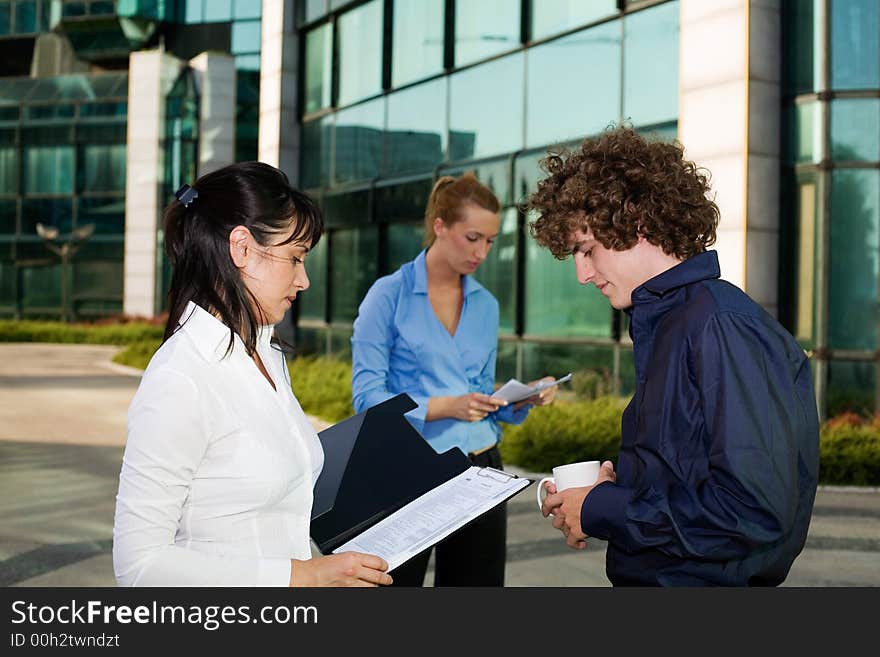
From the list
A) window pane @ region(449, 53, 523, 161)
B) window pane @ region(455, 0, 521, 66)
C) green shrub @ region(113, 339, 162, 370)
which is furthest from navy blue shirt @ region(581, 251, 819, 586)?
green shrub @ region(113, 339, 162, 370)

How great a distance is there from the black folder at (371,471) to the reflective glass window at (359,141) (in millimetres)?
14253

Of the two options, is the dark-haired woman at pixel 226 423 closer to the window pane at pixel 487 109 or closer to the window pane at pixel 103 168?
the window pane at pixel 487 109

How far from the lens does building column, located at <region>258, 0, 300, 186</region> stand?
63.4 feet

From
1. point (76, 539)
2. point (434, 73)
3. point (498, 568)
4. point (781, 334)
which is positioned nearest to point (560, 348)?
point (434, 73)

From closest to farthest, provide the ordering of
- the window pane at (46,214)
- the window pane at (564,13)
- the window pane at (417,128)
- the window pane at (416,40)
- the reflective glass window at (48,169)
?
the window pane at (564,13), the window pane at (417,128), the window pane at (416,40), the reflective glass window at (48,169), the window pane at (46,214)

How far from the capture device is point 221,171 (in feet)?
7.88

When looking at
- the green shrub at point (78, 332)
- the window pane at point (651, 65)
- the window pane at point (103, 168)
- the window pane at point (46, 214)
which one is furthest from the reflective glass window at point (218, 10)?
the window pane at point (651, 65)

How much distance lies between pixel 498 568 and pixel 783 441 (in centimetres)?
217

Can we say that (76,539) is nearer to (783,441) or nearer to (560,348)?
(783,441)

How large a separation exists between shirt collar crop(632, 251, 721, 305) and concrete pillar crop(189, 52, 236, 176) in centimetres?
3139

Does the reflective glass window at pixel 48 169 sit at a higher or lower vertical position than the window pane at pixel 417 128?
higher

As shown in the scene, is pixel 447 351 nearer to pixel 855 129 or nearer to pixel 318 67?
pixel 855 129

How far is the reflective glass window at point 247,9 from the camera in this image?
111 ft

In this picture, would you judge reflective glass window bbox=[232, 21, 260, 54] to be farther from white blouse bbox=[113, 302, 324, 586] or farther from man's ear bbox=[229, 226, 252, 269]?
white blouse bbox=[113, 302, 324, 586]
